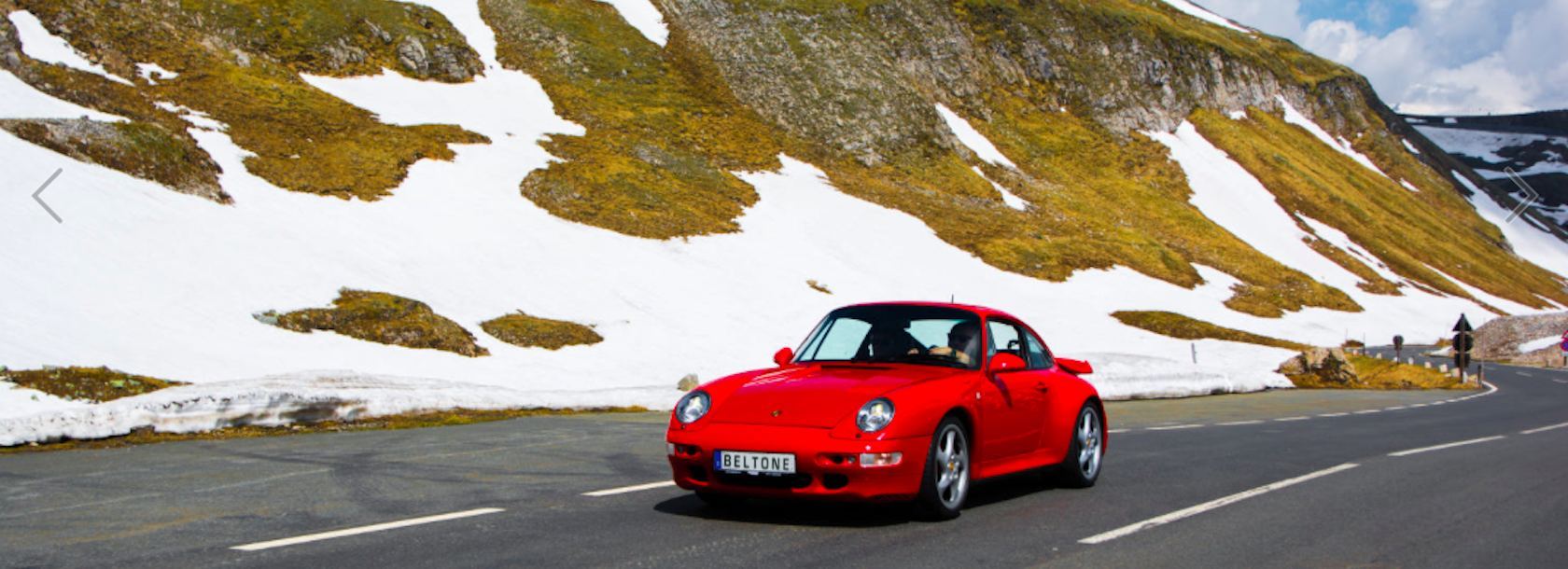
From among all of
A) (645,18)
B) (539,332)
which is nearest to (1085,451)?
(539,332)

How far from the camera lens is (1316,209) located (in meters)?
86.8

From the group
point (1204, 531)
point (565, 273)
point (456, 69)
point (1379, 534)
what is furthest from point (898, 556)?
point (456, 69)

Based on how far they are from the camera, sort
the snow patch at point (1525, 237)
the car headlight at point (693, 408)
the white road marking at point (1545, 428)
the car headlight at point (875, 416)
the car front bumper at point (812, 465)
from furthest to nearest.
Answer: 1. the snow patch at point (1525, 237)
2. the white road marking at point (1545, 428)
3. the car headlight at point (693, 408)
4. the car headlight at point (875, 416)
5. the car front bumper at point (812, 465)

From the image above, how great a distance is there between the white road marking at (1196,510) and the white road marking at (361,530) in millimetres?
3865

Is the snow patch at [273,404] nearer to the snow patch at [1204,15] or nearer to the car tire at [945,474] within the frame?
the car tire at [945,474]

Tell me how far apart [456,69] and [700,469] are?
52691 mm

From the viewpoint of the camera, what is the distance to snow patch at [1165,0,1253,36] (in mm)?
134587

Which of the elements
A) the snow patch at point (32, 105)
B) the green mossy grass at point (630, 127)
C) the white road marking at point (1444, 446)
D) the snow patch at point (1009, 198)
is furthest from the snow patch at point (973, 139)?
the white road marking at point (1444, 446)

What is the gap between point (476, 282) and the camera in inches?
1287

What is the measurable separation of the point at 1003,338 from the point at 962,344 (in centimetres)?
96

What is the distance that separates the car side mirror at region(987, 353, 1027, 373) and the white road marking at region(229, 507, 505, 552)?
359 cm

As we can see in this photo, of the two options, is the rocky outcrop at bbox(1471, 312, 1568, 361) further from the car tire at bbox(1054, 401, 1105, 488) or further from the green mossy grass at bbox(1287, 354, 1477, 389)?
the car tire at bbox(1054, 401, 1105, 488)

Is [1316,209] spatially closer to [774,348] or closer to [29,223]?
[774,348]

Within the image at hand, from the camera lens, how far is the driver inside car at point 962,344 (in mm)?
8227
